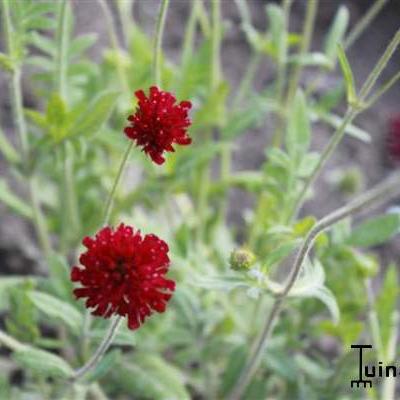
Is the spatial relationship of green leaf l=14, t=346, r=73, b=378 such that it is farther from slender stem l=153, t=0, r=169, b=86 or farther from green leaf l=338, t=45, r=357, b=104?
green leaf l=338, t=45, r=357, b=104

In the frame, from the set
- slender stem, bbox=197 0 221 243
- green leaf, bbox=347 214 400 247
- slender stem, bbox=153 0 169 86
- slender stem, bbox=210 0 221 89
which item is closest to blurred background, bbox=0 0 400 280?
slender stem, bbox=197 0 221 243

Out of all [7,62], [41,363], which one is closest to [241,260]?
[41,363]

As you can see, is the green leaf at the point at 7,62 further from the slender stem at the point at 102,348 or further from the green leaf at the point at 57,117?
the slender stem at the point at 102,348

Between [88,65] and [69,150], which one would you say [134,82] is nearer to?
[88,65]

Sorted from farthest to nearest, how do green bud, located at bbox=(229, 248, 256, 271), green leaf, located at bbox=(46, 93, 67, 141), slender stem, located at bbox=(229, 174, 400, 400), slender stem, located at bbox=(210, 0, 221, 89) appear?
slender stem, located at bbox=(210, 0, 221, 89), green leaf, located at bbox=(46, 93, 67, 141), green bud, located at bbox=(229, 248, 256, 271), slender stem, located at bbox=(229, 174, 400, 400)

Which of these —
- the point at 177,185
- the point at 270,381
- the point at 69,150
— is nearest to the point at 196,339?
the point at 270,381

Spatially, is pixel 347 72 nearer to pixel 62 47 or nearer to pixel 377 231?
pixel 377 231

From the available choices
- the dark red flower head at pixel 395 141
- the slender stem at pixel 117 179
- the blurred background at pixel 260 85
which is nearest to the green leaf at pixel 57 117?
the slender stem at pixel 117 179
